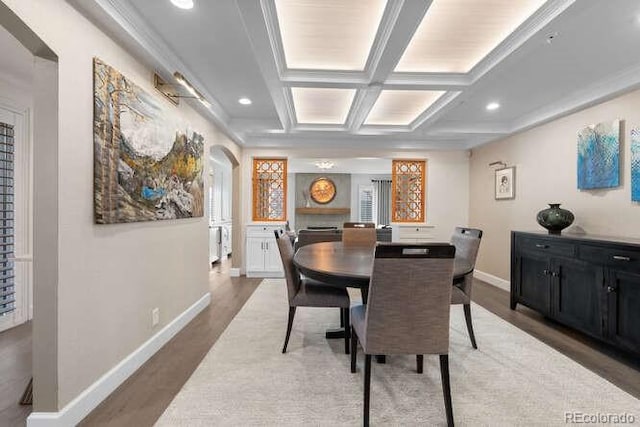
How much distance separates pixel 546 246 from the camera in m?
2.97

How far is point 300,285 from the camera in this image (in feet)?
8.05

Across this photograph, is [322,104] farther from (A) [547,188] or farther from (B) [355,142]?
(A) [547,188]

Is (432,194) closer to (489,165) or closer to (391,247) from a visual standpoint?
(489,165)

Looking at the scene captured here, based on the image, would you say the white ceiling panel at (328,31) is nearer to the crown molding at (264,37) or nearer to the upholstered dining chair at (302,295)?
the crown molding at (264,37)

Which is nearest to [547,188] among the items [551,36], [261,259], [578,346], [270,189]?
[578,346]

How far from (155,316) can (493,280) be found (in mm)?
4515

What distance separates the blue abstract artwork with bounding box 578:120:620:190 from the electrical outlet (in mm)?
4212

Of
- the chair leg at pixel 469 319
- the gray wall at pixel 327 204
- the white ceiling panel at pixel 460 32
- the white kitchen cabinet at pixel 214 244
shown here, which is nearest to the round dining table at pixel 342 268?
the chair leg at pixel 469 319

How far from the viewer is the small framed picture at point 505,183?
417 cm

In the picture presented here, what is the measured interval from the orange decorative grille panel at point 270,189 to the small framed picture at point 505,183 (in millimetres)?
3386

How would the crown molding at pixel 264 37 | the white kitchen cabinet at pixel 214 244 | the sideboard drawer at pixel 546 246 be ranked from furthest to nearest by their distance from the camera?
the white kitchen cabinet at pixel 214 244, the sideboard drawer at pixel 546 246, the crown molding at pixel 264 37

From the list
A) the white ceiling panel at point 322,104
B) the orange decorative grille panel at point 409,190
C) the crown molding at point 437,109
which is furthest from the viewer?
the orange decorative grille panel at point 409,190

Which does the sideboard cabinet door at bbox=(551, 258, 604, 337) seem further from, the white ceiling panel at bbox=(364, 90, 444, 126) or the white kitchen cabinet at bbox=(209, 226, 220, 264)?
the white kitchen cabinet at bbox=(209, 226, 220, 264)

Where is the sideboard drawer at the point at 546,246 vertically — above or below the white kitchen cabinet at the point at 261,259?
above
